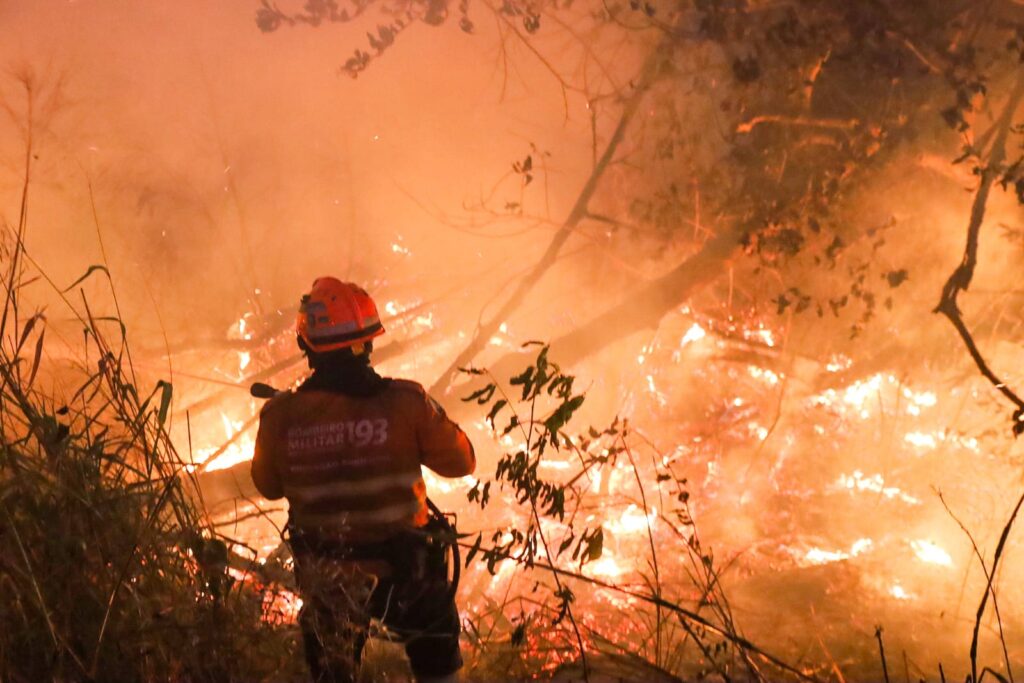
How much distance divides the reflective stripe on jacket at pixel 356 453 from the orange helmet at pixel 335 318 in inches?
8.4

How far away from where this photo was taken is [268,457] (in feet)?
9.91

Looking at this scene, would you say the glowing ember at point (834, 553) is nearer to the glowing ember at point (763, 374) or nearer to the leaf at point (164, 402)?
the glowing ember at point (763, 374)

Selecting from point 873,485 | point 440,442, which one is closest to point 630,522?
point 873,485

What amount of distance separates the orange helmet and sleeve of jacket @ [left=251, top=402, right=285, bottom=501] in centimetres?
32

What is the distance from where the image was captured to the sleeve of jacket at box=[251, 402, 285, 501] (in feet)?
9.75

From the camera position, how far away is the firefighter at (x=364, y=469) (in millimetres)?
2877

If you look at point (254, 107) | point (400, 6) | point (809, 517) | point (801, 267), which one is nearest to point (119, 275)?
point (254, 107)

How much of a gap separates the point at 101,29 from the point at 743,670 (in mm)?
7051

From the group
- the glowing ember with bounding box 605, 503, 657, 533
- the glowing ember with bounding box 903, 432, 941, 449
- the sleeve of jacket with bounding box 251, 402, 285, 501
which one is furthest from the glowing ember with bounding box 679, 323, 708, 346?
the sleeve of jacket with bounding box 251, 402, 285, 501

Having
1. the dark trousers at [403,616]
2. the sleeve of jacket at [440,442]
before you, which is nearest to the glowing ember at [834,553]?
the dark trousers at [403,616]

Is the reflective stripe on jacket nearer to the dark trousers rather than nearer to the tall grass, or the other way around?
the dark trousers

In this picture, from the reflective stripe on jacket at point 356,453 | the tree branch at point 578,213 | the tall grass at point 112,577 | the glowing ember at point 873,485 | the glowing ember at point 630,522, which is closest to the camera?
the tall grass at point 112,577

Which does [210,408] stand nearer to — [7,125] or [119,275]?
[119,275]

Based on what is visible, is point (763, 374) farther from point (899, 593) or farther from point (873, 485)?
point (899, 593)
